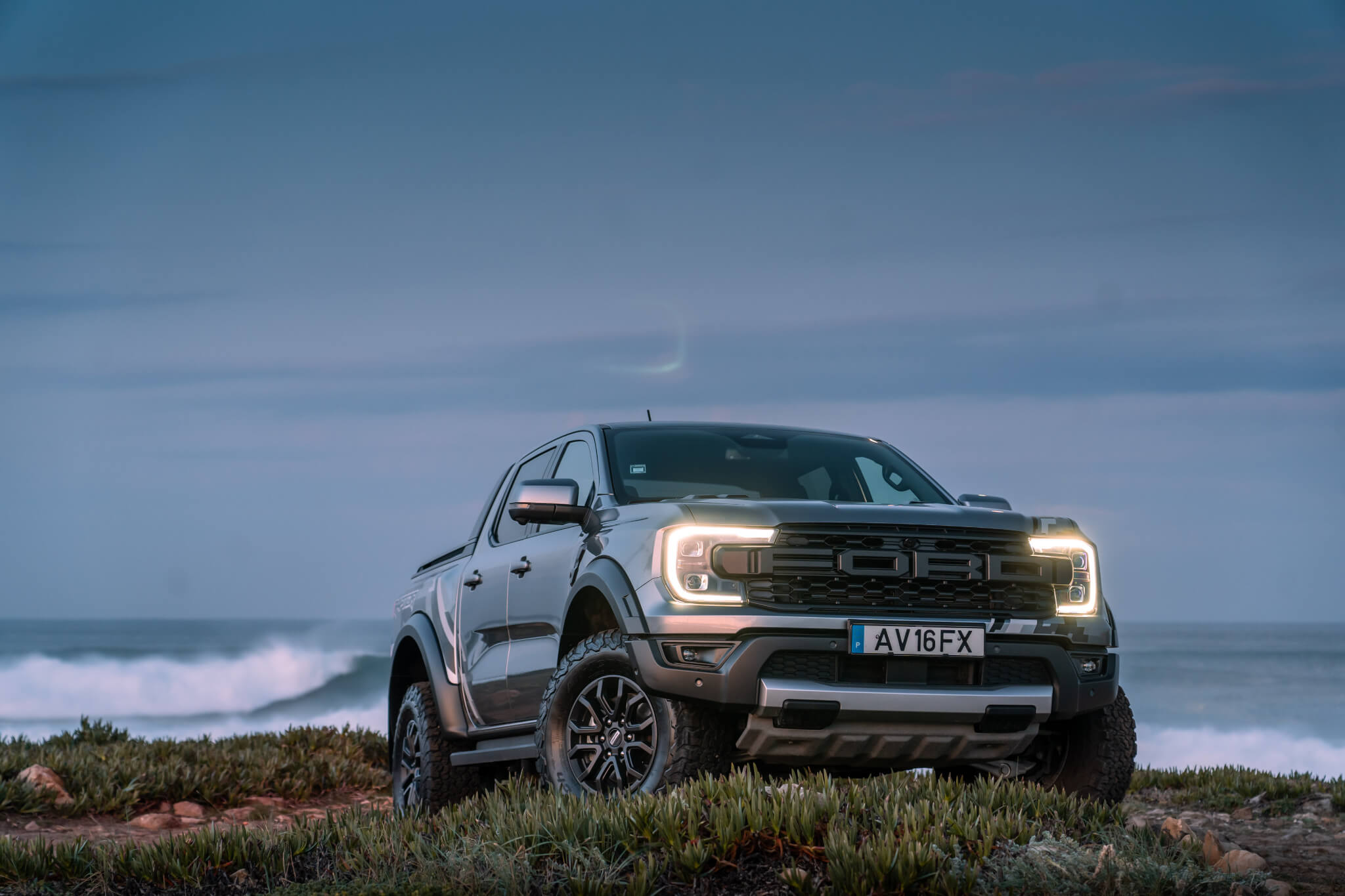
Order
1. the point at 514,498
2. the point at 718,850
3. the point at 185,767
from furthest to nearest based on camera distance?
the point at 185,767, the point at 514,498, the point at 718,850

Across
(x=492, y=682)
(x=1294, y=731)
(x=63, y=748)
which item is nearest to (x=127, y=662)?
(x=1294, y=731)

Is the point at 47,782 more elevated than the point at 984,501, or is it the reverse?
the point at 984,501

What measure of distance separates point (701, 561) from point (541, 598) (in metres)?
1.43

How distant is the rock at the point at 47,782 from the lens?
1021 centimetres

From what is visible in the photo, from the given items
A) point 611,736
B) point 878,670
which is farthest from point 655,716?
point 878,670

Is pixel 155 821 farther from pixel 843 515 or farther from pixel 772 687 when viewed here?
pixel 843 515

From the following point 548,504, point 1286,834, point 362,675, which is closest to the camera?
point 548,504

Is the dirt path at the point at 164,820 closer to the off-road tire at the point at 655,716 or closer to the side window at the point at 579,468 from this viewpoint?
the side window at the point at 579,468

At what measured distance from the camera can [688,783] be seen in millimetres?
5020

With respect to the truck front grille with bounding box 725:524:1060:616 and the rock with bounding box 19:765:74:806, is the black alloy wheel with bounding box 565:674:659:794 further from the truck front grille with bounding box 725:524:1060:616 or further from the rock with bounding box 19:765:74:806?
the rock with bounding box 19:765:74:806

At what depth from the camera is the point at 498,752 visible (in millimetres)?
6824

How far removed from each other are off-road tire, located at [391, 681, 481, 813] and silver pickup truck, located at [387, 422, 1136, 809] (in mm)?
1293

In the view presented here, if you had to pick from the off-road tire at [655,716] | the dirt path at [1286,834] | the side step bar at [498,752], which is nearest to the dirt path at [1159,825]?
the dirt path at [1286,834]

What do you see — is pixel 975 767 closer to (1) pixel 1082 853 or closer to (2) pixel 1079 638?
(2) pixel 1079 638
